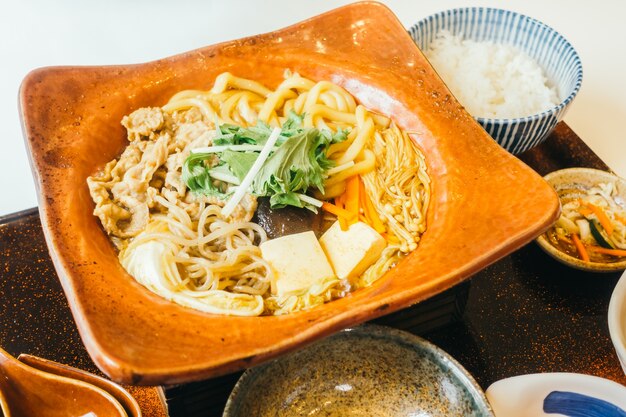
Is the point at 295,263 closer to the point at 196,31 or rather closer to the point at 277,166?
the point at 277,166

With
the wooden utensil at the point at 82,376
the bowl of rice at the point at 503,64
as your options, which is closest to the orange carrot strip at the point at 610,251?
the bowl of rice at the point at 503,64

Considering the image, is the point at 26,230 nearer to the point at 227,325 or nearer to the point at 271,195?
the point at 271,195

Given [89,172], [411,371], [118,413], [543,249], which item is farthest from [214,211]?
[543,249]

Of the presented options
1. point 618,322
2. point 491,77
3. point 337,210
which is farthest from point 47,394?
point 491,77

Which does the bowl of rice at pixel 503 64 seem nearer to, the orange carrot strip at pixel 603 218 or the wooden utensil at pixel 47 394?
the orange carrot strip at pixel 603 218

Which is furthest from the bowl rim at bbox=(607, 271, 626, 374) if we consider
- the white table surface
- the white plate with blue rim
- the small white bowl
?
the white table surface

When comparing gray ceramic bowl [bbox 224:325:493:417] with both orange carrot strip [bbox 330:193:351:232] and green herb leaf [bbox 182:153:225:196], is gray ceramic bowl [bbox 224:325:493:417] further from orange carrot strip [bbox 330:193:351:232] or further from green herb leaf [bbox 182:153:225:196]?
green herb leaf [bbox 182:153:225:196]

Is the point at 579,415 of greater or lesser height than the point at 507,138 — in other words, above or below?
below
